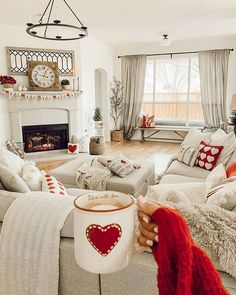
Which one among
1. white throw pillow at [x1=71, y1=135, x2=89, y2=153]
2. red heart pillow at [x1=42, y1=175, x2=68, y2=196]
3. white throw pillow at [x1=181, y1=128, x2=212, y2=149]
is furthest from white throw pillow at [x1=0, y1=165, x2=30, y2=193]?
white throw pillow at [x1=71, y1=135, x2=89, y2=153]

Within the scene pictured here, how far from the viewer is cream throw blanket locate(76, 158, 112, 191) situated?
2.84 metres

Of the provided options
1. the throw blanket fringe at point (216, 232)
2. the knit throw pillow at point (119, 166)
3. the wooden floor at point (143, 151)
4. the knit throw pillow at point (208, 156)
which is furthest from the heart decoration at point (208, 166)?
the throw blanket fringe at point (216, 232)

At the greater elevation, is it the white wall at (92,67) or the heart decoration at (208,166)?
the white wall at (92,67)

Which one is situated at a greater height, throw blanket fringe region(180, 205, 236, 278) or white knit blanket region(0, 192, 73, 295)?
throw blanket fringe region(180, 205, 236, 278)

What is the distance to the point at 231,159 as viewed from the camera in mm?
3105

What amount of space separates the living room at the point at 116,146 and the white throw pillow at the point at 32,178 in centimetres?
1

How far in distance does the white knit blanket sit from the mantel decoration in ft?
12.9

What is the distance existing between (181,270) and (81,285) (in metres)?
0.85

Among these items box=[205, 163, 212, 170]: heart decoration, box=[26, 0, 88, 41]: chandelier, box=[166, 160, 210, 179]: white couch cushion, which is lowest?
box=[166, 160, 210, 179]: white couch cushion

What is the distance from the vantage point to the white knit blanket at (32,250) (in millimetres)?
1248

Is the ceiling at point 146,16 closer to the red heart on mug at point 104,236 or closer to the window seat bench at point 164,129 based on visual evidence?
the window seat bench at point 164,129

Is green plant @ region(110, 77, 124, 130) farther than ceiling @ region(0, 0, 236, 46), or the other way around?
green plant @ region(110, 77, 124, 130)

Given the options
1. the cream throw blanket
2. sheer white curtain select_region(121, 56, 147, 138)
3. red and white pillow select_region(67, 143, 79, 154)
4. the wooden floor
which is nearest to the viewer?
the cream throw blanket

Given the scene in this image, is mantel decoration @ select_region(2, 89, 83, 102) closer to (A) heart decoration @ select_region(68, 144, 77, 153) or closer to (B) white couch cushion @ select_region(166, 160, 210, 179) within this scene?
(A) heart decoration @ select_region(68, 144, 77, 153)
